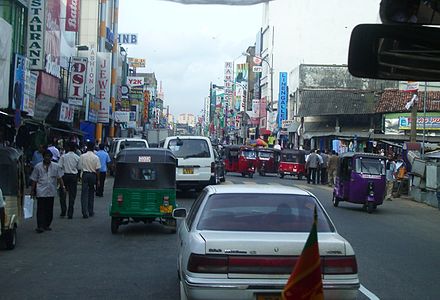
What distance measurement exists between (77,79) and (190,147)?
11668mm

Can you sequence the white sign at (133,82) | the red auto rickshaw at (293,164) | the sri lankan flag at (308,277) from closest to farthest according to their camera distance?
the sri lankan flag at (308,277) < the red auto rickshaw at (293,164) < the white sign at (133,82)

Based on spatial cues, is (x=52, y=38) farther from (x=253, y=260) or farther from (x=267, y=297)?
(x=267, y=297)

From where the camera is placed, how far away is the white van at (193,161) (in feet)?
71.4

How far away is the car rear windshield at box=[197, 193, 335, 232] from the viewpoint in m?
6.45

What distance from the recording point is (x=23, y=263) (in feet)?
32.4

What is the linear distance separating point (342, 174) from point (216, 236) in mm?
15062

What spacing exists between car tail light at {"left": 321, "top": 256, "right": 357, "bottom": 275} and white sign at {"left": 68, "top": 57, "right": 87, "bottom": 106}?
87.2ft

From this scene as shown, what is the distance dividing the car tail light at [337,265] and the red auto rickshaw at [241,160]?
3121 cm

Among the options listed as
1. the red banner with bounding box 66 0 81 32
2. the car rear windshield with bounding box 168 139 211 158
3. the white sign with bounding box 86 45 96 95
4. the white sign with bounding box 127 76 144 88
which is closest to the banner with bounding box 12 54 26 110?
the car rear windshield with bounding box 168 139 211 158

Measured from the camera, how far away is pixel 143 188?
13.5 meters

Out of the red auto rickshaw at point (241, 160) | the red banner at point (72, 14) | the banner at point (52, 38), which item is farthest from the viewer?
the red auto rickshaw at point (241, 160)

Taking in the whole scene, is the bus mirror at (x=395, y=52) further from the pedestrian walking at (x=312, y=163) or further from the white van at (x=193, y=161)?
the pedestrian walking at (x=312, y=163)

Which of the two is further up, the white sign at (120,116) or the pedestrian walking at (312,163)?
the white sign at (120,116)

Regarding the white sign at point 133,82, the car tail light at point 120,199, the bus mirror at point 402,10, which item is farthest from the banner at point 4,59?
the white sign at point 133,82
